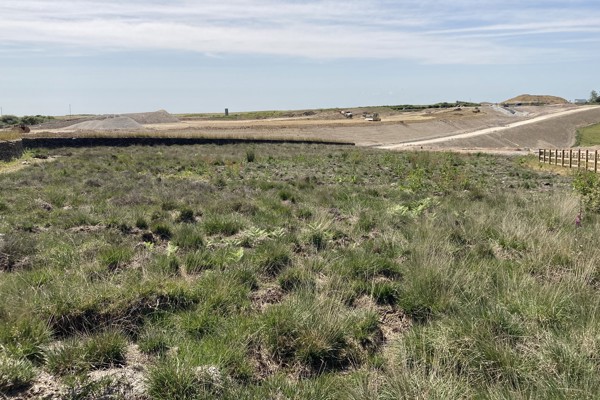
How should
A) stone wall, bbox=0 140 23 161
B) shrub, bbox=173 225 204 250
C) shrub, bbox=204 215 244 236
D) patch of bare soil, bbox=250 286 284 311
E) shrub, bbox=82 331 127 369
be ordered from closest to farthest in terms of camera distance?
shrub, bbox=82 331 127 369 → patch of bare soil, bbox=250 286 284 311 → shrub, bbox=173 225 204 250 → shrub, bbox=204 215 244 236 → stone wall, bbox=0 140 23 161

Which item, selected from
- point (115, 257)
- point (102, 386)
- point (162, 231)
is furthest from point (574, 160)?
point (102, 386)

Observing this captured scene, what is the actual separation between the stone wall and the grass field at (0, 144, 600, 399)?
1813cm

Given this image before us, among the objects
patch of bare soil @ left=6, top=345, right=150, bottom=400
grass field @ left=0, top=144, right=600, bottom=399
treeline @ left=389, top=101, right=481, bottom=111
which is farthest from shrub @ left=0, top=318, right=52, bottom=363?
treeline @ left=389, top=101, right=481, bottom=111

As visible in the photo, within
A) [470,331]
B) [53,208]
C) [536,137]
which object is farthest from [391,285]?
[536,137]

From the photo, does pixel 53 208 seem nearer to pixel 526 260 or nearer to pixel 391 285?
pixel 391 285

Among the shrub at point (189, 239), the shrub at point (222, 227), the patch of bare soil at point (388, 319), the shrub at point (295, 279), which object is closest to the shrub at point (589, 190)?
the patch of bare soil at point (388, 319)

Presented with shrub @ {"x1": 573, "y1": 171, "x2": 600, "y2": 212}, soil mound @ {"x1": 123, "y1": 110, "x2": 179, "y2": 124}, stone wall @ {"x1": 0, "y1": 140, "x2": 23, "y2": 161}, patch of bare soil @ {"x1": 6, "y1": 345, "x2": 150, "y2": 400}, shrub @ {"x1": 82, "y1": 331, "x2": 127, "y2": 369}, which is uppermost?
soil mound @ {"x1": 123, "y1": 110, "x2": 179, "y2": 124}

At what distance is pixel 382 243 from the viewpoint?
830 cm

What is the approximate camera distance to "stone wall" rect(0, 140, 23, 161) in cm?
2647

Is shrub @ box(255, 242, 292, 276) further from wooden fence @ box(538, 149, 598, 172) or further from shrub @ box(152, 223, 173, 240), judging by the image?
wooden fence @ box(538, 149, 598, 172)

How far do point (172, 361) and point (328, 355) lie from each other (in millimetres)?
1506

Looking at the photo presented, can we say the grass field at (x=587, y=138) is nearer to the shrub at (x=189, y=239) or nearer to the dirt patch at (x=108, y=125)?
the dirt patch at (x=108, y=125)

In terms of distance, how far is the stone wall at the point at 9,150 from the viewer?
1042 inches

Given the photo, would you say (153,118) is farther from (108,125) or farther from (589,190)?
(589,190)
